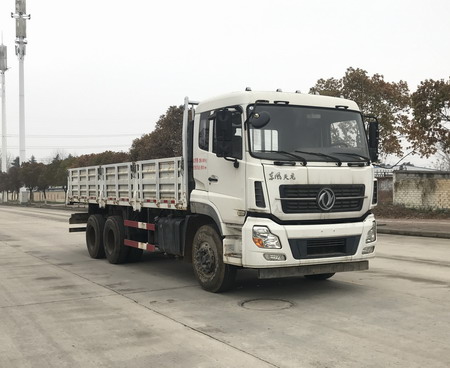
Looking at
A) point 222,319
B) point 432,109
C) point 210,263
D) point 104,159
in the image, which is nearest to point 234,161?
point 210,263

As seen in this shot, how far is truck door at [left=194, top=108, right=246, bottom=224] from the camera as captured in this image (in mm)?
6969

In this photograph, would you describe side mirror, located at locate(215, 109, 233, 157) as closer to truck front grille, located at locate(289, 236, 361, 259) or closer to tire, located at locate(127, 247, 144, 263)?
truck front grille, located at locate(289, 236, 361, 259)

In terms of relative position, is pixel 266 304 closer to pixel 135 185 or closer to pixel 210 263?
pixel 210 263

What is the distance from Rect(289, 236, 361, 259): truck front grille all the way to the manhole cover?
0.69 m

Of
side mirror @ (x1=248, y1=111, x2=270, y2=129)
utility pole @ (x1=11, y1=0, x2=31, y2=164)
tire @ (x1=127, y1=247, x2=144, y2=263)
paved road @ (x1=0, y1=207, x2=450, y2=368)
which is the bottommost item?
paved road @ (x1=0, y1=207, x2=450, y2=368)

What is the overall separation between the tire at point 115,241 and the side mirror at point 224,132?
14.9 feet

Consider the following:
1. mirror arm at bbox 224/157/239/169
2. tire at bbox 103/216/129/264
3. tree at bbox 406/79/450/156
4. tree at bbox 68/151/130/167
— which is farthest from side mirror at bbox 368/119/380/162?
tree at bbox 68/151/130/167

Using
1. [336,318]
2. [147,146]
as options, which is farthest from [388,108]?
[336,318]

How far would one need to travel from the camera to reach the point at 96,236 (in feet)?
39.1

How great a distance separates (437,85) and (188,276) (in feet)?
57.9

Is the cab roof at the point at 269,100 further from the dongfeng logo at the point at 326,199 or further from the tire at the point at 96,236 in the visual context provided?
the tire at the point at 96,236

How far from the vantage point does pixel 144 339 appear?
5.34m

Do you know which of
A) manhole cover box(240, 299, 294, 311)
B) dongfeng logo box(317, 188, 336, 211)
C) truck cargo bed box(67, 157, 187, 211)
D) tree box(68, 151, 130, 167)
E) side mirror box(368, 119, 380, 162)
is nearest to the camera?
manhole cover box(240, 299, 294, 311)

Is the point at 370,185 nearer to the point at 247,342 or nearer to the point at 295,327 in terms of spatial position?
the point at 295,327
